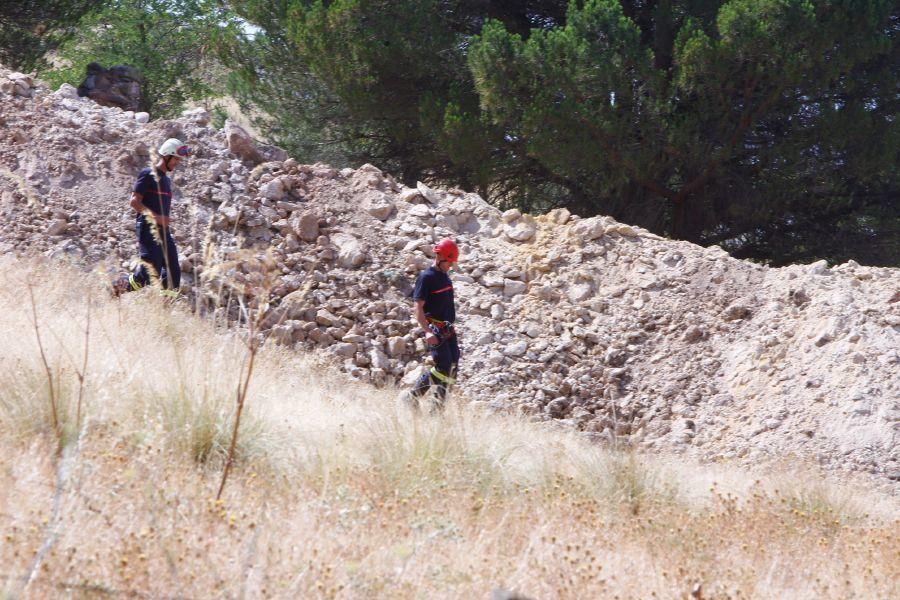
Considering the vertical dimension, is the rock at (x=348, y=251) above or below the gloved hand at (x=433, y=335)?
above

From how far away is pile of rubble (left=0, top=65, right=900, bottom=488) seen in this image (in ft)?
31.4

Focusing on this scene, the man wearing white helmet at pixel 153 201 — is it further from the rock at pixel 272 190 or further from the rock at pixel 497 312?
the rock at pixel 497 312

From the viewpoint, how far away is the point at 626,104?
12.8 metres

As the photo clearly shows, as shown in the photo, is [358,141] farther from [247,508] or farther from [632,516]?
[247,508]

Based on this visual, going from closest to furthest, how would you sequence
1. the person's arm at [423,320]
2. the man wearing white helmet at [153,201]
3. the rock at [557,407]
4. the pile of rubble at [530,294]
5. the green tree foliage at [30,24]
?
the person's arm at [423,320]
the man wearing white helmet at [153,201]
the pile of rubble at [530,294]
the rock at [557,407]
the green tree foliage at [30,24]

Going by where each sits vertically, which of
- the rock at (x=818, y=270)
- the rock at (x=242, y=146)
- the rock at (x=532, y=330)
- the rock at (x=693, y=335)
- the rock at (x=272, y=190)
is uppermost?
the rock at (x=242, y=146)

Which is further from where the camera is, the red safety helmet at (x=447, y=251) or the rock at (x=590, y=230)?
the rock at (x=590, y=230)

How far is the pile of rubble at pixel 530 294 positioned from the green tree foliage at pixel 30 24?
4.35m

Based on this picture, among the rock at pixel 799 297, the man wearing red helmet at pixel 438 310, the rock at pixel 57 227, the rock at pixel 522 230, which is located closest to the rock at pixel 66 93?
the rock at pixel 57 227

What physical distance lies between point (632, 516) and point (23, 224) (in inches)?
321

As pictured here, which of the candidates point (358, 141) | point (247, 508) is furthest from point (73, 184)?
point (247, 508)

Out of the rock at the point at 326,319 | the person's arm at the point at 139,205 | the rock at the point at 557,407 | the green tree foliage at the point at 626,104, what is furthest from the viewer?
the green tree foliage at the point at 626,104

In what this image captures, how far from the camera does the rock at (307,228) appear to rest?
1152cm

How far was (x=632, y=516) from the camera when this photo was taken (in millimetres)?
5582
